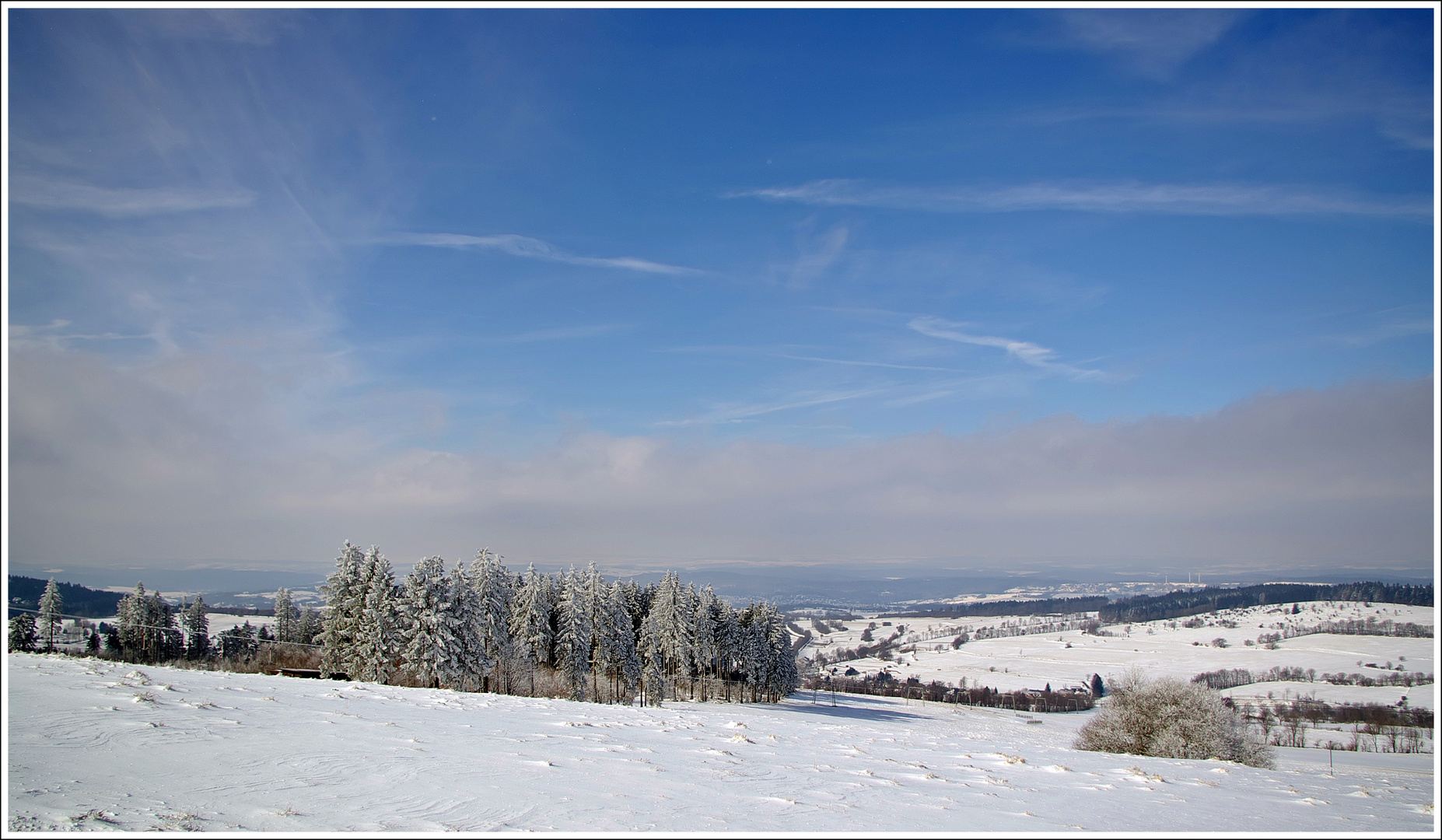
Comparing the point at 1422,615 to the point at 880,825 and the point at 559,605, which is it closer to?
the point at 559,605

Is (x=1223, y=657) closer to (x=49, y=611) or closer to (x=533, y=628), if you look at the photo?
(x=533, y=628)

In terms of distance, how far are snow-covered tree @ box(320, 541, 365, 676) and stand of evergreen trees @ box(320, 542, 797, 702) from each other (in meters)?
0.07

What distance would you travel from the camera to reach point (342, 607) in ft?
146

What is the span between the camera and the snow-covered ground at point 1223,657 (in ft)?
351

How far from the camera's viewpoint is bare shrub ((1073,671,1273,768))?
1017 inches

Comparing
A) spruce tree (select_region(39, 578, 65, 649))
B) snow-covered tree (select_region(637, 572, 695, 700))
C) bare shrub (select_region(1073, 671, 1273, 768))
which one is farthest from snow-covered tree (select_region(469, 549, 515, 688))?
spruce tree (select_region(39, 578, 65, 649))

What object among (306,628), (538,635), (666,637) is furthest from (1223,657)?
(306,628)

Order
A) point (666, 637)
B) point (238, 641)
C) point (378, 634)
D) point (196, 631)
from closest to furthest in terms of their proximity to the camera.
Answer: point (378, 634), point (666, 637), point (196, 631), point (238, 641)

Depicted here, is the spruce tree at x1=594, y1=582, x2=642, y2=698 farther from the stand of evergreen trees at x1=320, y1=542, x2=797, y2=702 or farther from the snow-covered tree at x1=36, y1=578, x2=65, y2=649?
the snow-covered tree at x1=36, y1=578, x2=65, y2=649

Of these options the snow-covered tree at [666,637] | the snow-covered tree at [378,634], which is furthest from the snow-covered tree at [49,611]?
the snow-covered tree at [666,637]

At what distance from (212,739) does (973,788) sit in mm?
11446

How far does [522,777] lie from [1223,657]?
181 metres

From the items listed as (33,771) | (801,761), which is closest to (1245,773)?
(801,761)

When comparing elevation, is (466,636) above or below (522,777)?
below
